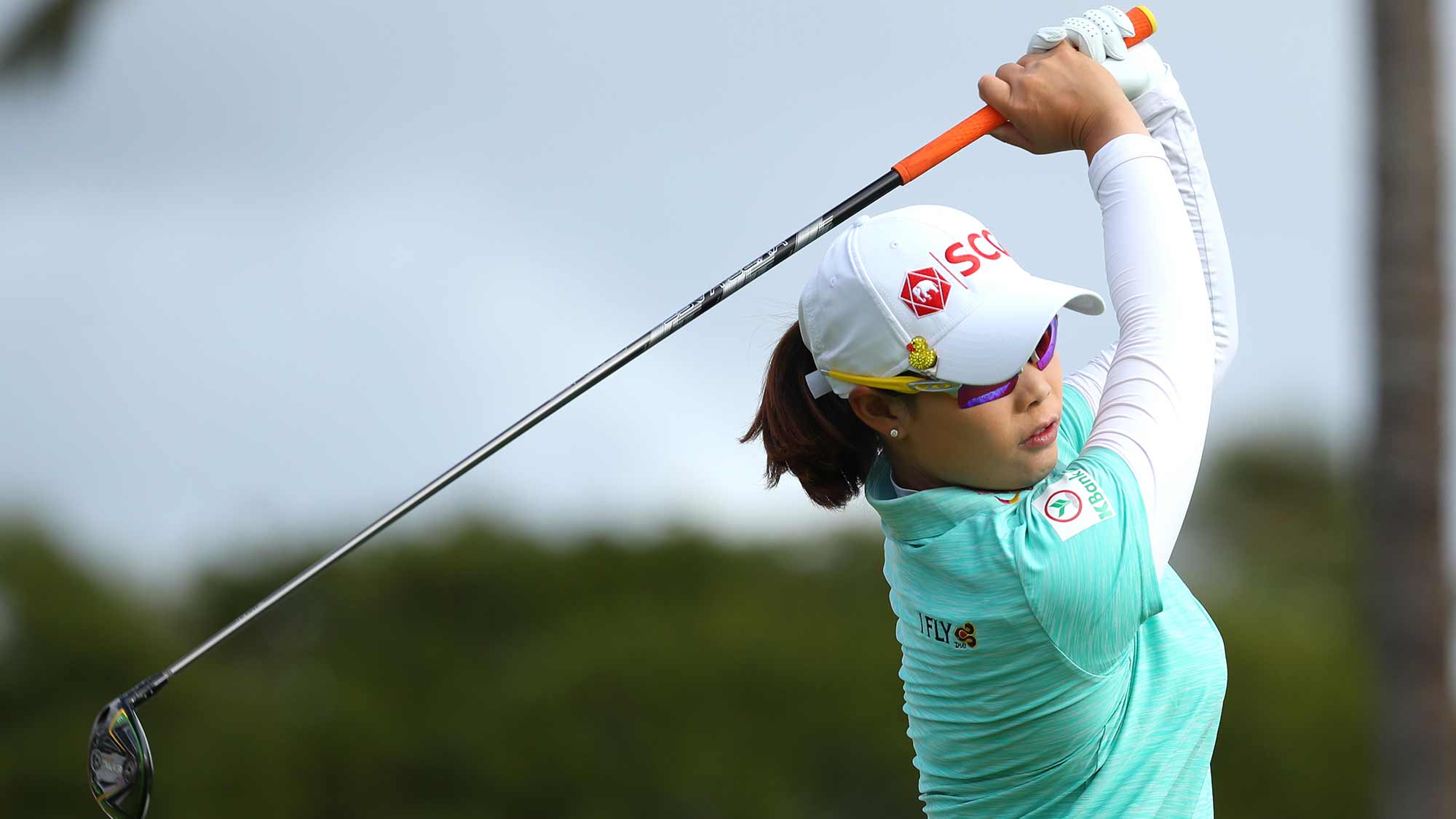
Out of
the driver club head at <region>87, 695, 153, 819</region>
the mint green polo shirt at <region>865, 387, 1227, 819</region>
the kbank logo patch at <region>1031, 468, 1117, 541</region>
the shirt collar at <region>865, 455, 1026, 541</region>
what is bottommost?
the mint green polo shirt at <region>865, 387, 1227, 819</region>

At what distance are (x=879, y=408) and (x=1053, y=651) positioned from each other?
32 centimetres

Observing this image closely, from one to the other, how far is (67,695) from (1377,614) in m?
5.77

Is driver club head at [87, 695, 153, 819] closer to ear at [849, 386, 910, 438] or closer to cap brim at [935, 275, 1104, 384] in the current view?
ear at [849, 386, 910, 438]

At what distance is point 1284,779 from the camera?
23.4 ft

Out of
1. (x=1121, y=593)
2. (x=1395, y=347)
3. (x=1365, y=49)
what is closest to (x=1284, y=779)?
(x=1395, y=347)

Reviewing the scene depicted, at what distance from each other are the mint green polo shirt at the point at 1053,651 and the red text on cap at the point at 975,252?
0.24 m

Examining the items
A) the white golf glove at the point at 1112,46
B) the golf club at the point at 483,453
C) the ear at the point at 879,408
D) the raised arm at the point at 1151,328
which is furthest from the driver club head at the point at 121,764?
the white golf glove at the point at 1112,46

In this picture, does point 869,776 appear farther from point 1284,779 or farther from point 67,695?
point 67,695

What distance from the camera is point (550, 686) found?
727 centimetres

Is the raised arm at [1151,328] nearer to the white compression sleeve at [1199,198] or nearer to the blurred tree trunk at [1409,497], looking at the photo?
the white compression sleeve at [1199,198]

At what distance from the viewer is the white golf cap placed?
1.65 m

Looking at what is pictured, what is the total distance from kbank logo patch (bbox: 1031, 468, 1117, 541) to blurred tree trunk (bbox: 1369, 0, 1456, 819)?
3418 millimetres

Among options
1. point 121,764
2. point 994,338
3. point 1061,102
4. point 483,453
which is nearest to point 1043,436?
point 994,338

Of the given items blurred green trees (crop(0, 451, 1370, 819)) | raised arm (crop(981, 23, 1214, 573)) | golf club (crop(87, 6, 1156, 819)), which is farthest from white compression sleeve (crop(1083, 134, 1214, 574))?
blurred green trees (crop(0, 451, 1370, 819))
